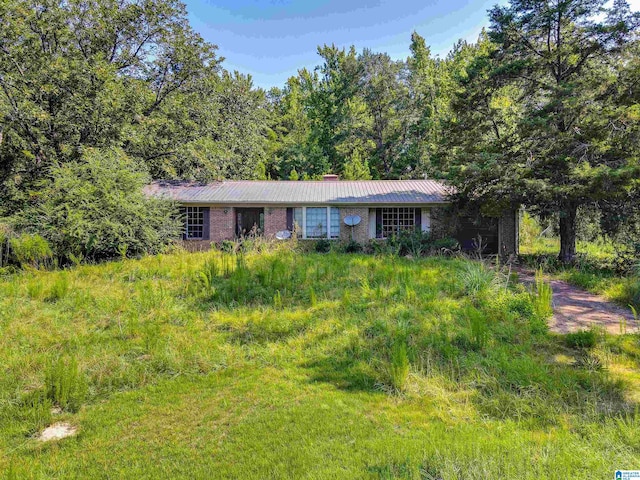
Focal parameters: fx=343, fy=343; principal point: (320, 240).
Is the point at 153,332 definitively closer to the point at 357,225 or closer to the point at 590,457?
the point at 590,457

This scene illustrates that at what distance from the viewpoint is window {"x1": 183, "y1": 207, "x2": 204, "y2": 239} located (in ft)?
52.1

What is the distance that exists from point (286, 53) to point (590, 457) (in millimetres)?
17756

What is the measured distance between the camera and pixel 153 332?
5.80 m

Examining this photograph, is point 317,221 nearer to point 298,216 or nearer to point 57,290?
point 298,216

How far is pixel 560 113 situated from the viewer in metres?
11.5

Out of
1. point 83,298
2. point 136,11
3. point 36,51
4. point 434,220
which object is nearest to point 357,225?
point 434,220

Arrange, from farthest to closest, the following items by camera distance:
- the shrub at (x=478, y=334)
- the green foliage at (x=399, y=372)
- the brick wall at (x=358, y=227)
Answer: the brick wall at (x=358, y=227) < the shrub at (x=478, y=334) < the green foliage at (x=399, y=372)

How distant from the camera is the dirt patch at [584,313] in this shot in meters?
6.30

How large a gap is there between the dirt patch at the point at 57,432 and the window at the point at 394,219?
13.5 meters

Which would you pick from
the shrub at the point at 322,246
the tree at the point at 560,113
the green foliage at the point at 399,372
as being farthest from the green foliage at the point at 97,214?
the tree at the point at 560,113

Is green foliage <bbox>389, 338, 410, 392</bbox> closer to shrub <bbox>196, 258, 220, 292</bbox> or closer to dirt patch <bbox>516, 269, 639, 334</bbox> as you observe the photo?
dirt patch <bbox>516, 269, 639, 334</bbox>

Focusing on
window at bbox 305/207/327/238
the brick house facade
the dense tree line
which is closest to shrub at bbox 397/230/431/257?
the brick house facade

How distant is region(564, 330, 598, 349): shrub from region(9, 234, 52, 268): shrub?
1296cm

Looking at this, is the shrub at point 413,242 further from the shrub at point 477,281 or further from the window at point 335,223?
the shrub at point 477,281
